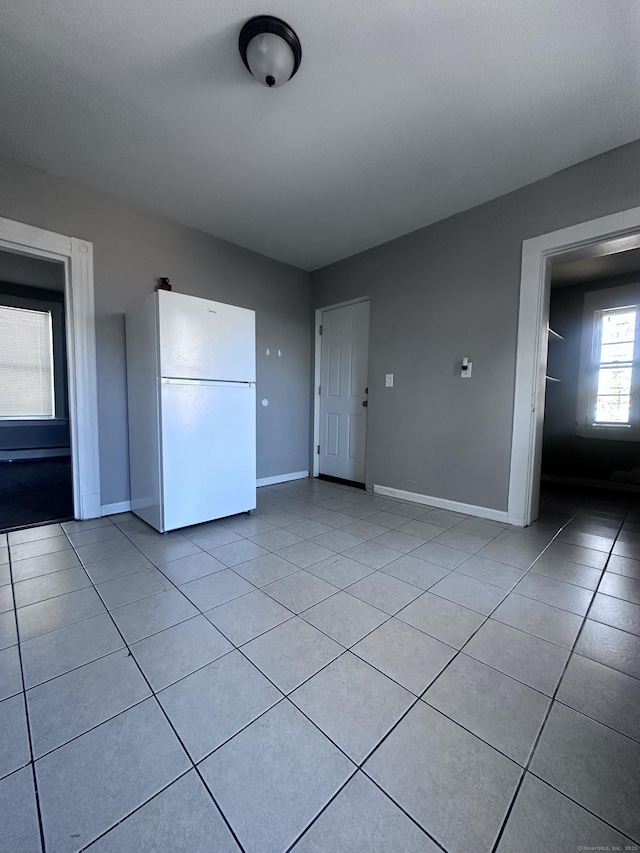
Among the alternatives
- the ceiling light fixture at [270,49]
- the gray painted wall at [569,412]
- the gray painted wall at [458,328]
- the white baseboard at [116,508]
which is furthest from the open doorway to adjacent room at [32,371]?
the gray painted wall at [569,412]

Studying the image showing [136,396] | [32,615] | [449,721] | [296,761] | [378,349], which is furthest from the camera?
[378,349]

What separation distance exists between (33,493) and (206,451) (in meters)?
2.25

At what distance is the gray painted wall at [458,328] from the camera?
2.38 meters

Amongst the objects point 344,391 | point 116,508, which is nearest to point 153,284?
point 116,508

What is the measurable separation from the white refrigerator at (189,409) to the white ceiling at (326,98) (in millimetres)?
942

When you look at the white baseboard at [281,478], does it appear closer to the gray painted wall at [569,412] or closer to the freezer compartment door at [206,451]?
the freezer compartment door at [206,451]

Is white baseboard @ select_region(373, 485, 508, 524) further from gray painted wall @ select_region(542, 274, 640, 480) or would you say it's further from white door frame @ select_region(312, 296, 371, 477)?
gray painted wall @ select_region(542, 274, 640, 480)

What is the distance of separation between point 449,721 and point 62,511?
3169mm

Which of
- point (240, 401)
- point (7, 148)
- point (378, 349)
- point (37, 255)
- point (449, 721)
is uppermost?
point (7, 148)

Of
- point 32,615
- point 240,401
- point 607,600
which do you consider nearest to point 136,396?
point 240,401

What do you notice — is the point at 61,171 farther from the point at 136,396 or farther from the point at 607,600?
the point at 607,600

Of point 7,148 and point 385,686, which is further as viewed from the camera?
point 7,148

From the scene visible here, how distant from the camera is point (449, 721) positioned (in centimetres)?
104

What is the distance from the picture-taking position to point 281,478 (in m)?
4.10
